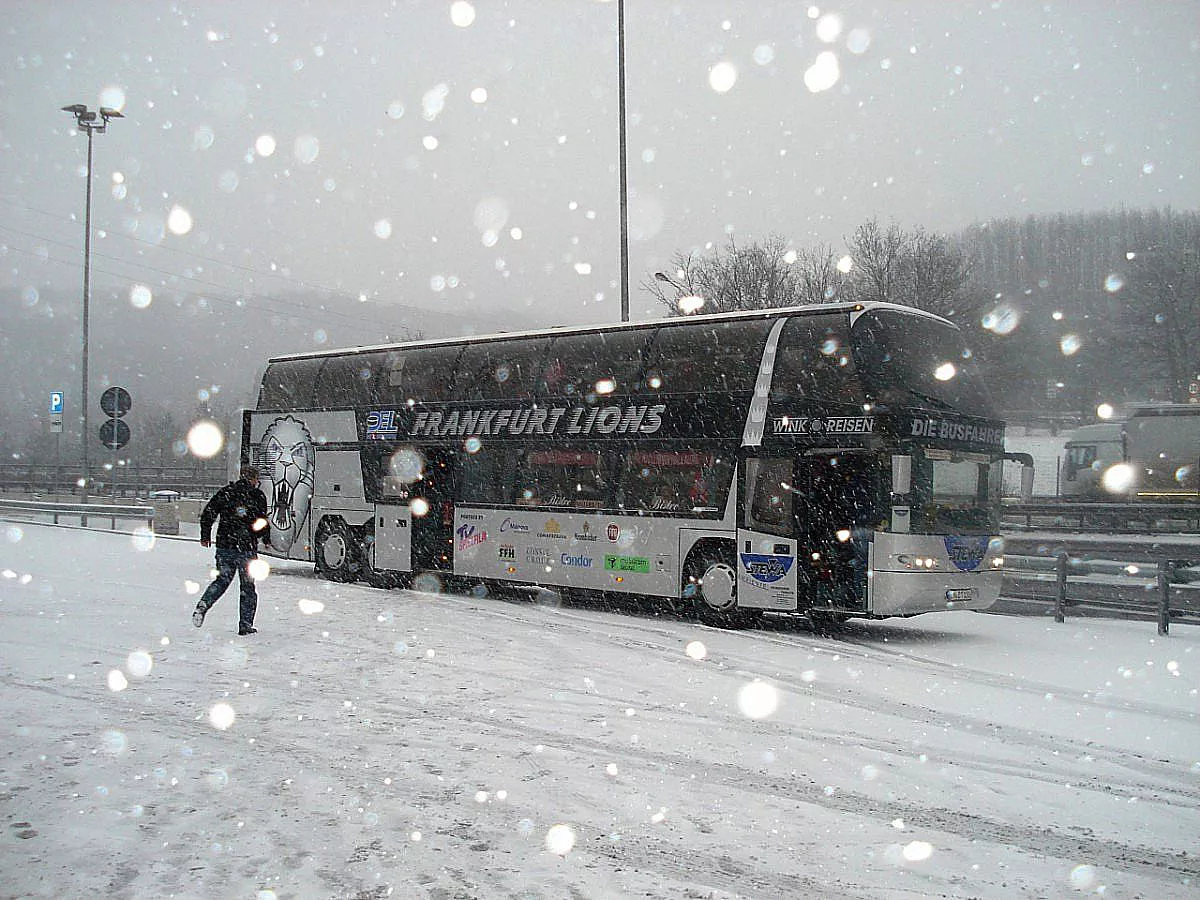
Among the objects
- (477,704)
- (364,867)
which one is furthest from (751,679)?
(364,867)

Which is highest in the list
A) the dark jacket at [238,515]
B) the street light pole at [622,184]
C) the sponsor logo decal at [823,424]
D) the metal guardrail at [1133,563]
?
the street light pole at [622,184]

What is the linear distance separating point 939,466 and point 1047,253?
388ft

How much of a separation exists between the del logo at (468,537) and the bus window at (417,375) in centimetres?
217

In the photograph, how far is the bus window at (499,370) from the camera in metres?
17.9

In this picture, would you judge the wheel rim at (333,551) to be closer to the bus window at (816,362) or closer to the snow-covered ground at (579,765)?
the snow-covered ground at (579,765)

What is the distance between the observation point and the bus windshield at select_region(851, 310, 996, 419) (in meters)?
14.1

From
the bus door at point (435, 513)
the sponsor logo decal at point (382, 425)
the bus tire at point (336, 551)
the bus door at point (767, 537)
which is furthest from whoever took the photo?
the bus tire at point (336, 551)

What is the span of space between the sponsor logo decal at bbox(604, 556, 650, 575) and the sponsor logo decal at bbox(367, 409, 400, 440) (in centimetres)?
508

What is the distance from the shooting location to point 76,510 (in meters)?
36.8

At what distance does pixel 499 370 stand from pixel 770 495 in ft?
17.9

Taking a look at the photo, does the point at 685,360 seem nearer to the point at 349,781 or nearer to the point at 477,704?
the point at 477,704

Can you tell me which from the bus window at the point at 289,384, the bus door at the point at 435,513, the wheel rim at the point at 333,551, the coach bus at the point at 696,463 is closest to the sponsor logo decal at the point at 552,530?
the coach bus at the point at 696,463

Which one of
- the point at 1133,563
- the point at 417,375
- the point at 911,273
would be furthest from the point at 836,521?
the point at 911,273

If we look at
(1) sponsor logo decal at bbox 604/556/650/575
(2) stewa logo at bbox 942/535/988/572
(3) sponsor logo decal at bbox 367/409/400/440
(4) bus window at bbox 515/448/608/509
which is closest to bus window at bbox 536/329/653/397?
(4) bus window at bbox 515/448/608/509
